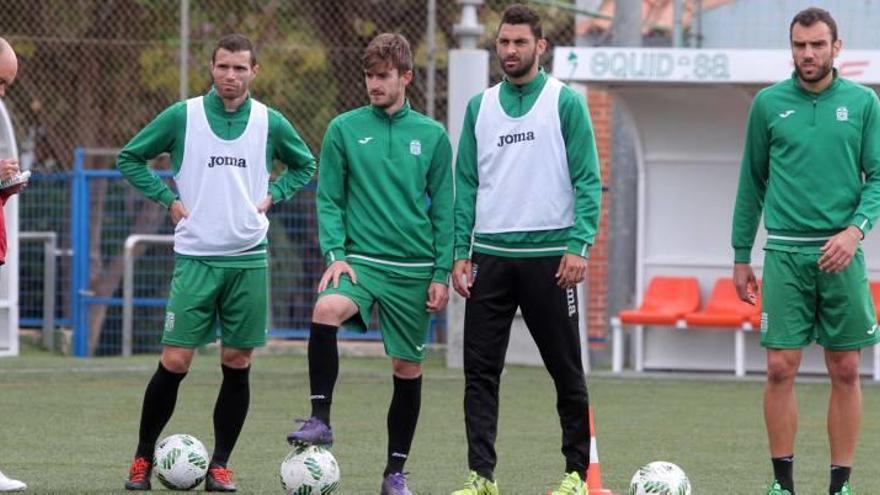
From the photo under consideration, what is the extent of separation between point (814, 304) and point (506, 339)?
4.38 feet

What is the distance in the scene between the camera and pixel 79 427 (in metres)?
11.5

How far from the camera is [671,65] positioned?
15.4 m

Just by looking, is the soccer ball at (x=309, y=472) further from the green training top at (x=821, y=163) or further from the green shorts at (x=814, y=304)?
the green training top at (x=821, y=163)

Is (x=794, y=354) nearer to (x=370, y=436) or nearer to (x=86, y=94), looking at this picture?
(x=370, y=436)

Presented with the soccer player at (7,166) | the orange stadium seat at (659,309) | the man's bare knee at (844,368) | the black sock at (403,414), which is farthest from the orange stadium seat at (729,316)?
the soccer player at (7,166)

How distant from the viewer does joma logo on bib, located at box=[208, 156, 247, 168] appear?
8578mm

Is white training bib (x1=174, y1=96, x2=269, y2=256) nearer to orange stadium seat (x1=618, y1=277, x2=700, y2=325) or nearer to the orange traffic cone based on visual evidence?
the orange traffic cone

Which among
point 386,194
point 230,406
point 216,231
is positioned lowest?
point 230,406

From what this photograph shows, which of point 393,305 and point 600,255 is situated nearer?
point 393,305

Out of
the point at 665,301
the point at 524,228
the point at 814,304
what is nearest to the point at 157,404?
the point at 524,228

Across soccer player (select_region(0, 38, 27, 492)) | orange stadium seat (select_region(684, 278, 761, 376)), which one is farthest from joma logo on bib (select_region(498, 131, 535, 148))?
orange stadium seat (select_region(684, 278, 761, 376))

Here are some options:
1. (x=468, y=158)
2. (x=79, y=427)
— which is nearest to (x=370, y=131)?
(x=468, y=158)

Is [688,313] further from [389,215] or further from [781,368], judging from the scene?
[389,215]

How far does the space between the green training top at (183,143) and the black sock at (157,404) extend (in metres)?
0.56
